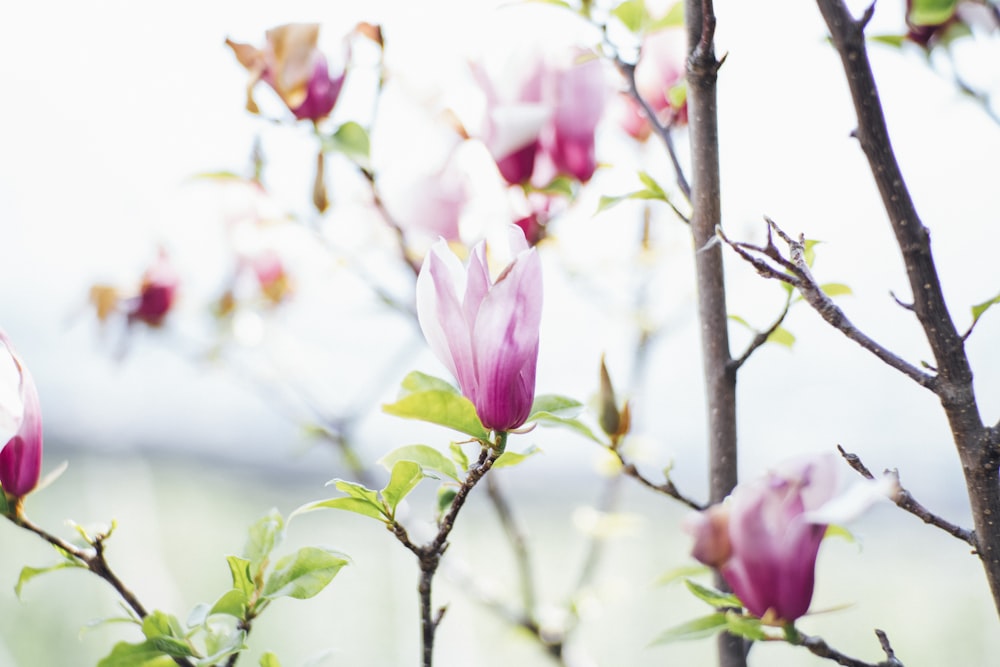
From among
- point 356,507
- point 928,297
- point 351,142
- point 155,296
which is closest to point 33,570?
point 356,507

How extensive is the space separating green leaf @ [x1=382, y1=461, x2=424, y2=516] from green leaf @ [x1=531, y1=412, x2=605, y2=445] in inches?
1.9

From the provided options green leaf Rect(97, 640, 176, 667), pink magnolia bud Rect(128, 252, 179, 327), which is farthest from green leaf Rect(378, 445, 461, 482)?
pink magnolia bud Rect(128, 252, 179, 327)

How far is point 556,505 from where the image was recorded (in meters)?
1.58

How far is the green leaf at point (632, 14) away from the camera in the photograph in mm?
475

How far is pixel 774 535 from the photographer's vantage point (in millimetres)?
287

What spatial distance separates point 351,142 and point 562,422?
0.72 feet

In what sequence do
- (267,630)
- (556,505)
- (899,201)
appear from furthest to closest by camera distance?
(556,505)
(267,630)
(899,201)

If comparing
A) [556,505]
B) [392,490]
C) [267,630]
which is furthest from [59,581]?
[392,490]

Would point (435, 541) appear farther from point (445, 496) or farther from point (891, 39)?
point (891, 39)

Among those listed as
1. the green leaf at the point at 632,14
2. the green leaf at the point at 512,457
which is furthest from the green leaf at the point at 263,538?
the green leaf at the point at 632,14

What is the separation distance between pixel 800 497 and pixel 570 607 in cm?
42

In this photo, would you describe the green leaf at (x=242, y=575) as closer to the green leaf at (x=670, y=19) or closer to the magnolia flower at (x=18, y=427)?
the magnolia flower at (x=18, y=427)

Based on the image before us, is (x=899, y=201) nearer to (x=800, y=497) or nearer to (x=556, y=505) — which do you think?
(x=800, y=497)

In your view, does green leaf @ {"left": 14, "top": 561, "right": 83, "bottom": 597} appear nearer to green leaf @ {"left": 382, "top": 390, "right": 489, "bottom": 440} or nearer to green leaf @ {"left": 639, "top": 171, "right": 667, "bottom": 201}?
green leaf @ {"left": 382, "top": 390, "right": 489, "bottom": 440}
